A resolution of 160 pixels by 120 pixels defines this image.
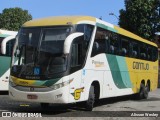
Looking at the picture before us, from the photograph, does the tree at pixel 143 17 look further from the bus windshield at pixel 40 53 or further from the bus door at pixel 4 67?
the bus windshield at pixel 40 53

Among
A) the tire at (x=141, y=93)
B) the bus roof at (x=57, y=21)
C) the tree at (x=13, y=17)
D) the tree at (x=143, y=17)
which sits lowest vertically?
the tire at (x=141, y=93)

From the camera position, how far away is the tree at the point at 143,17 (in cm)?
3688

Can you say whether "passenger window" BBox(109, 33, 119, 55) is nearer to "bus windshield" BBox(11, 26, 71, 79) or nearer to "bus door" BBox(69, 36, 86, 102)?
"bus door" BBox(69, 36, 86, 102)

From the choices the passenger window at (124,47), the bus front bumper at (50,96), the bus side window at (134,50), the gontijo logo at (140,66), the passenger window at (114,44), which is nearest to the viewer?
the bus front bumper at (50,96)

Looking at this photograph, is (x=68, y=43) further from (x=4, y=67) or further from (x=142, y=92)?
(x=142, y=92)

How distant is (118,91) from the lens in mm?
17203


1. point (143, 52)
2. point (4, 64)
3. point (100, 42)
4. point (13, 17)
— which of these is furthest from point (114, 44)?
point (13, 17)

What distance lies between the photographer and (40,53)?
13016 mm

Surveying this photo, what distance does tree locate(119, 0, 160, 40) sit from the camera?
121 ft

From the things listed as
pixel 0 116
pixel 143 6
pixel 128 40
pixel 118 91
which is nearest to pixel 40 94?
pixel 0 116

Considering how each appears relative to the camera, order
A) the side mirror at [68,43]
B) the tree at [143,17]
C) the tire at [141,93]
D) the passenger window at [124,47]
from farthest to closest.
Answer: the tree at [143,17] → the tire at [141,93] → the passenger window at [124,47] → the side mirror at [68,43]

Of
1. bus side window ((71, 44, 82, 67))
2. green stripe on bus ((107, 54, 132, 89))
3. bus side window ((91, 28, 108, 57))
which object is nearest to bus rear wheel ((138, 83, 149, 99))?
green stripe on bus ((107, 54, 132, 89))

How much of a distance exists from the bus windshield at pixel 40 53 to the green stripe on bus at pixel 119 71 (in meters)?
3.37

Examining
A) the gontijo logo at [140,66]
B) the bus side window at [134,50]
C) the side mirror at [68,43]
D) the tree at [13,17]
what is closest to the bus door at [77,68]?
the side mirror at [68,43]
